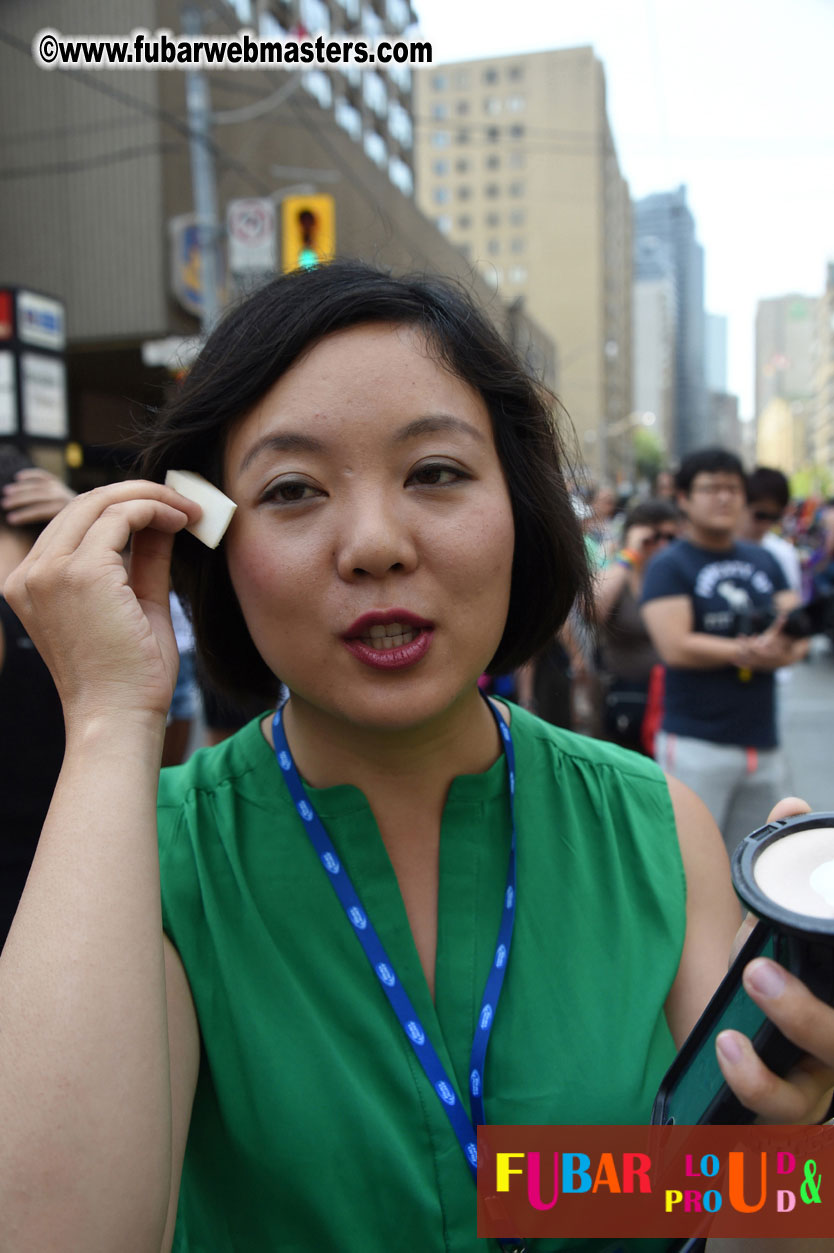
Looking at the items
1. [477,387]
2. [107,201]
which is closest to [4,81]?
[107,201]

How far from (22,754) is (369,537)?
1.71 metres

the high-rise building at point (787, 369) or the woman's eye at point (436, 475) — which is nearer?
the woman's eye at point (436, 475)

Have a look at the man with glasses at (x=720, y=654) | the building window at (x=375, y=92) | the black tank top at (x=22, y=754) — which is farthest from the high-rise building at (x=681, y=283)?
the black tank top at (x=22, y=754)

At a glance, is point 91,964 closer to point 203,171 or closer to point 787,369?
point 203,171

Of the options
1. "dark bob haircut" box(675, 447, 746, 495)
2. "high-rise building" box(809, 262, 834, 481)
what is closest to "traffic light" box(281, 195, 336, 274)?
"dark bob haircut" box(675, 447, 746, 495)

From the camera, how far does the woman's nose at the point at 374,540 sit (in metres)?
1.18

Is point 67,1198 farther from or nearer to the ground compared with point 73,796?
nearer to the ground

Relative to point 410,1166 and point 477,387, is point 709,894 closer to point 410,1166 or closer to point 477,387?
point 410,1166

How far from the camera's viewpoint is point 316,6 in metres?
22.3

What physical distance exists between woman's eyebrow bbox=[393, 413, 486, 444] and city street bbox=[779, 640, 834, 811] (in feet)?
13.0

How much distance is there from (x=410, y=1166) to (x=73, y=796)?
0.58 m

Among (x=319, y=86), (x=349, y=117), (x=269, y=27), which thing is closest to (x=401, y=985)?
(x=269, y=27)

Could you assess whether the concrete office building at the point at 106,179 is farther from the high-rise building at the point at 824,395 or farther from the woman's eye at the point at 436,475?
the high-rise building at the point at 824,395

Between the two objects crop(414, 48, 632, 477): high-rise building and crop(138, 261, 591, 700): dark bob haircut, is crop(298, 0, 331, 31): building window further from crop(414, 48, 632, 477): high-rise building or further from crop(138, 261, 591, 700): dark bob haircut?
crop(414, 48, 632, 477): high-rise building
